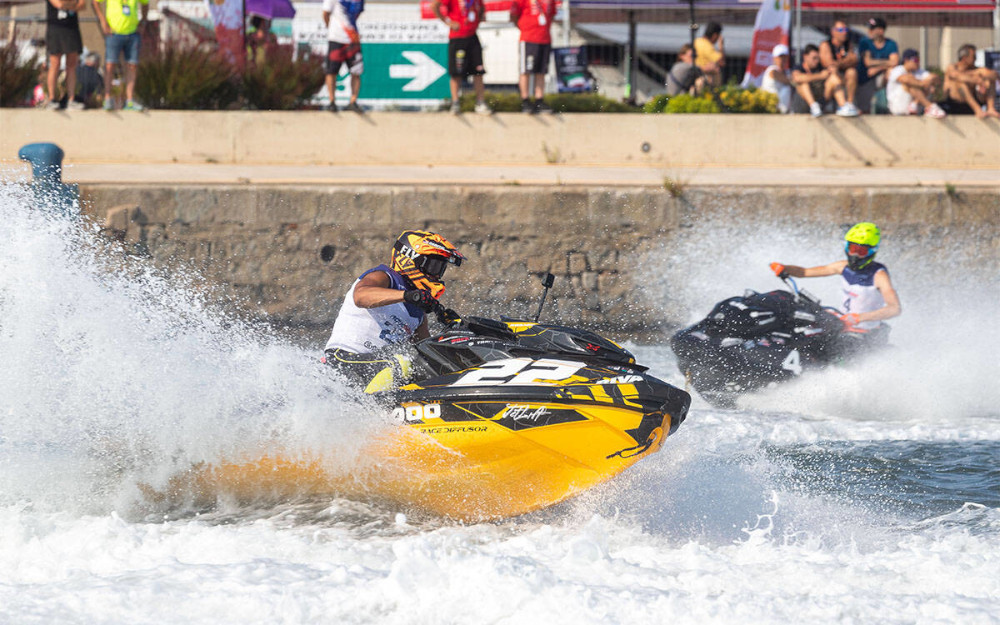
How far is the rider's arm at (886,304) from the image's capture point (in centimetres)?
993

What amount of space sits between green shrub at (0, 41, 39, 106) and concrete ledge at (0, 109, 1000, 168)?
1098mm

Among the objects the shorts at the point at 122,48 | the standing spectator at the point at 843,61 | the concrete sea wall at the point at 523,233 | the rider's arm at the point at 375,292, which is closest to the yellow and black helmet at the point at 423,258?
the rider's arm at the point at 375,292

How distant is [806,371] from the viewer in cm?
964

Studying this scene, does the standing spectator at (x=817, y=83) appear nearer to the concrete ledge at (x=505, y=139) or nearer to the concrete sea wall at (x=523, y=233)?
the concrete ledge at (x=505, y=139)

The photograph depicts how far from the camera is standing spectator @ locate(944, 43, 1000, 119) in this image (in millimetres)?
15188

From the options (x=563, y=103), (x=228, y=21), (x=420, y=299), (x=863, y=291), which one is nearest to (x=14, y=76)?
(x=228, y=21)

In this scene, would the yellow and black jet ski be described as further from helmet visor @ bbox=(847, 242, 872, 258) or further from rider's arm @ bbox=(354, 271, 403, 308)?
helmet visor @ bbox=(847, 242, 872, 258)

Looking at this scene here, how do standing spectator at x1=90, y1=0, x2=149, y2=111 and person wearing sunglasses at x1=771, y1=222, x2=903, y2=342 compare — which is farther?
standing spectator at x1=90, y1=0, x2=149, y2=111

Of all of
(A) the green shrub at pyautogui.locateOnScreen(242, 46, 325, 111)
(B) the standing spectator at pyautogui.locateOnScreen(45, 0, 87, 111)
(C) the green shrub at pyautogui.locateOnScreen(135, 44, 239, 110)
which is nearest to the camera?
(B) the standing spectator at pyautogui.locateOnScreen(45, 0, 87, 111)

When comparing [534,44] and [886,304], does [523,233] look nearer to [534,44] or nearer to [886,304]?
[534,44]

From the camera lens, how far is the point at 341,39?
14180 mm

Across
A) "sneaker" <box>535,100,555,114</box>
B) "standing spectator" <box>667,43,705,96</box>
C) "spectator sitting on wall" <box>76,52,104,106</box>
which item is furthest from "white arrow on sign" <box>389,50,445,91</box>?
"spectator sitting on wall" <box>76,52,104,106</box>

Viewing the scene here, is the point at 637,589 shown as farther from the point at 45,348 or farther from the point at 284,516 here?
the point at 45,348

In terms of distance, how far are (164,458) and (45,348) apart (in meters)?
1.11
